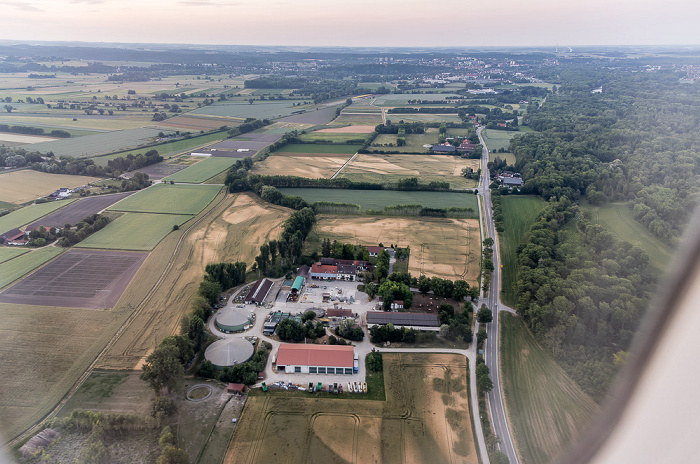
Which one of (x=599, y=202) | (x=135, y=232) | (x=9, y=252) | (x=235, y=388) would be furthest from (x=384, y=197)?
(x=9, y=252)

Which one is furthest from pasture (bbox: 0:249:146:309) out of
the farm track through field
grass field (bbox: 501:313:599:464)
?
grass field (bbox: 501:313:599:464)

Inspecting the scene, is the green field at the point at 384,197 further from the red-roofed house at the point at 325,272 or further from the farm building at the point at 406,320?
the farm building at the point at 406,320

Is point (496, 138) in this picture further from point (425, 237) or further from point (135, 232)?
point (135, 232)

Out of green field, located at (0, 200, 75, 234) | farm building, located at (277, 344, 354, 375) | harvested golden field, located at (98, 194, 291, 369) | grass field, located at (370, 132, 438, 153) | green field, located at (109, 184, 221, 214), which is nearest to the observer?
farm building, located at (277, 344, 354, 375)

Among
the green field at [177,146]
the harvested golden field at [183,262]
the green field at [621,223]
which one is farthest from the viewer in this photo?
the green field at [177,146]

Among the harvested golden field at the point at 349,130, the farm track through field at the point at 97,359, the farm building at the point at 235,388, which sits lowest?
the farm building at the point at 235,388

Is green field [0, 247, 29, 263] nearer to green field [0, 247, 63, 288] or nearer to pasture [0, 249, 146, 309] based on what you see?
green field [0, 247, 63, 288]

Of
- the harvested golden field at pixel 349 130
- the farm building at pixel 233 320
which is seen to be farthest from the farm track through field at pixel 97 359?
the harvested golden field at pixel 349 130
